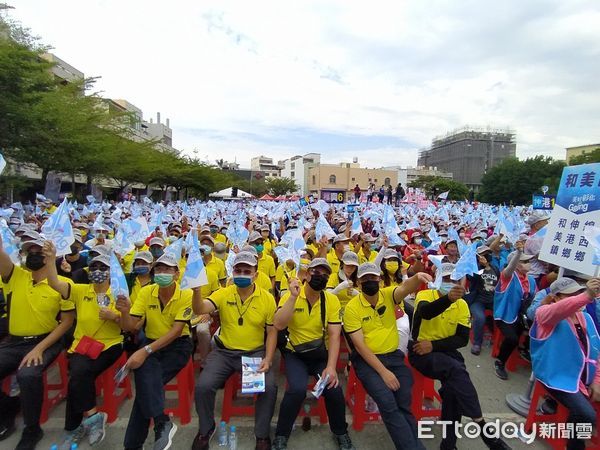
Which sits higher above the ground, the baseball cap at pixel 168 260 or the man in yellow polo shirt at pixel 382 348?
the baseball cap at pixel 168 260

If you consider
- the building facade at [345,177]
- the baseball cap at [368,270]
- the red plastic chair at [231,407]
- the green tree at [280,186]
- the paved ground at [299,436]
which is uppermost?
the building facade at [345,177]

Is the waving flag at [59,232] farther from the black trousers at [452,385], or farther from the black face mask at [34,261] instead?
the black trousers at [452,385]

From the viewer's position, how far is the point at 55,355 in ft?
11.7

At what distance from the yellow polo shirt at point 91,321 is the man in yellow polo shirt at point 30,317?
151mm

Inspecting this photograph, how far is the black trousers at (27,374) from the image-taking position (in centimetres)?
322

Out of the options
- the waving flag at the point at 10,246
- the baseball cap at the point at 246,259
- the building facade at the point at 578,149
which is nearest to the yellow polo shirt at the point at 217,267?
the baseball cap at the point at 246,259

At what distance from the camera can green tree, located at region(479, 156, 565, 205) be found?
4603 centimetres

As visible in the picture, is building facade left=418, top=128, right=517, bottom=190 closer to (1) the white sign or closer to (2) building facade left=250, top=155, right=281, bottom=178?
(2) building facade left=250, top=155, right=281, bottom=178

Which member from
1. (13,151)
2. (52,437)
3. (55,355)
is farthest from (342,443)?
(13,151)

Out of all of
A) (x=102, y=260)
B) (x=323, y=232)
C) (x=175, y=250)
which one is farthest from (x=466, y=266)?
(x=102, y=260)

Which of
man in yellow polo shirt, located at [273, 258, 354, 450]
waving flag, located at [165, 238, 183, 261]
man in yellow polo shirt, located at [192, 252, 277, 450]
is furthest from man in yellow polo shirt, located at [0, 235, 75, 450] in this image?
man in yellow polo shirt, located at [273, 258, 354, 450]

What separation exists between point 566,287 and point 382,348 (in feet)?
5.67

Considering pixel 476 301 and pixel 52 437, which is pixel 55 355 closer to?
pixel 52 437

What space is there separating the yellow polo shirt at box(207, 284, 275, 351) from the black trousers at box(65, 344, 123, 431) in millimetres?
1187
